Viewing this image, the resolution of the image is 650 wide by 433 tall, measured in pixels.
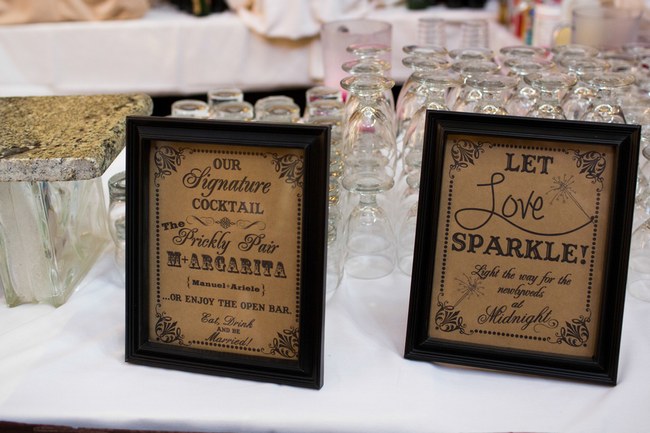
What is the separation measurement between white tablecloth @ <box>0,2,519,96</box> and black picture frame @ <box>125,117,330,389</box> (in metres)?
2.10

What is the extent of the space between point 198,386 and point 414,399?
0.23 metres

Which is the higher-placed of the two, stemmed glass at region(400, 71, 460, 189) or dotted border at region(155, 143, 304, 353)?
stemmed glass at region(400, 71, 460, 189)

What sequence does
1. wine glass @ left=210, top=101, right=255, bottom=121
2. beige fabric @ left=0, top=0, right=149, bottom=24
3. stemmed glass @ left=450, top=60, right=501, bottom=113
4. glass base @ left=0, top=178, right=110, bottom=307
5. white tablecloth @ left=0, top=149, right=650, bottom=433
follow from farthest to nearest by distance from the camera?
beige fabric @ left=0, top=0, right=149, bottom=24
wine glass @ left=210, top=101, right=255, bottom=121
stemmed glass @ left=450, top=60, right=501, bottom=113
glass base @ left=0, top=178, right=110, bottom=307
white tablecloth @ left=0, top=149, right=650, bottom=433

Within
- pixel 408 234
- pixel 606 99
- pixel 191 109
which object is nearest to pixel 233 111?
pixel 191 109

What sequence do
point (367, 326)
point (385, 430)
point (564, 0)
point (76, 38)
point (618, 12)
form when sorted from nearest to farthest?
point (385, 430) < point (367, 326) < point (618, 12) < point (564, 0) < point (76, 38)

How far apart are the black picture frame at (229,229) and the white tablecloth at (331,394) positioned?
2 cm

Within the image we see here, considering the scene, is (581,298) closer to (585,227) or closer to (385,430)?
(585,227)

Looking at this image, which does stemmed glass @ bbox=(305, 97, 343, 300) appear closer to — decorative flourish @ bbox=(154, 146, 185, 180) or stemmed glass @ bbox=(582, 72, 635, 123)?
decorative flourish @ bbox=(154, 146, 185, 180)

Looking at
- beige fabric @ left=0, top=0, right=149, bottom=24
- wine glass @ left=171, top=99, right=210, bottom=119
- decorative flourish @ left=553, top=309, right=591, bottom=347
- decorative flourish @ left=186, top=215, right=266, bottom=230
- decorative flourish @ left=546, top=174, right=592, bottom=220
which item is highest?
beige fabric @ left=0, top=0, right=149, bottom=24

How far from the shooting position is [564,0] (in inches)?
88.8

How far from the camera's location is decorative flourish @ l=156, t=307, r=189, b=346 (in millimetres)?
845

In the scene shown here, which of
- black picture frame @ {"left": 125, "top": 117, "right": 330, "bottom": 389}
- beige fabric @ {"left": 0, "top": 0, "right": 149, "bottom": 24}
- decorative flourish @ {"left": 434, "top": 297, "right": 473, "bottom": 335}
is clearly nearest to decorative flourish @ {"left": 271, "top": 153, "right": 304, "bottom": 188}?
black picture frame @ {"left": 125, "top": 117, "right": 330, "bottom": 389}

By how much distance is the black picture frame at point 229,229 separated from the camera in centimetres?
77

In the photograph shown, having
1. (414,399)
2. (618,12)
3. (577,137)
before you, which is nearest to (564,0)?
(618,12)
